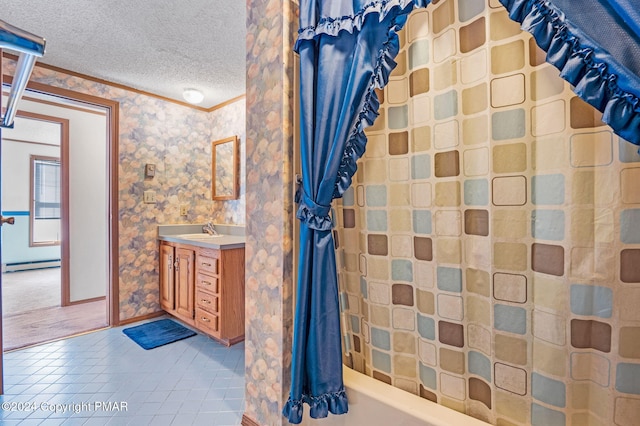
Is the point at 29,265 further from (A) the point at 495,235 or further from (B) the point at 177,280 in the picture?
(A) the point at 495,235

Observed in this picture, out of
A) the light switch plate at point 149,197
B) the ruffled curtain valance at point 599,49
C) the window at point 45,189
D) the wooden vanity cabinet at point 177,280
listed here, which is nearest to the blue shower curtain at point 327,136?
the ruffled curtain valance at point 599,49

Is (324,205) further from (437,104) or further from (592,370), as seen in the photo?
(592,370)

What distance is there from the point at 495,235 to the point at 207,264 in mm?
2235

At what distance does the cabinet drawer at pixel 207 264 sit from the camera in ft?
8.00

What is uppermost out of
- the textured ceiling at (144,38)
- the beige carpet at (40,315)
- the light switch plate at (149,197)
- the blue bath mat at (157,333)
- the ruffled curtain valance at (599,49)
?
the textured ceiling at (144,38)

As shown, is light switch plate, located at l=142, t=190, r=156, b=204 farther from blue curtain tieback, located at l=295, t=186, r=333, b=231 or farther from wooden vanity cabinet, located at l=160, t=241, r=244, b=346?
blue curtain tieback, located at l=295, t=186, r=333, b=231

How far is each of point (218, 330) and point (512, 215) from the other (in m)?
2.30

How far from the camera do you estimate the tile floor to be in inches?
64.3

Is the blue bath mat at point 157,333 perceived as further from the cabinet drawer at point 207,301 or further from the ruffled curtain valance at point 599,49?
the ruffled curtain valance at point 599,49

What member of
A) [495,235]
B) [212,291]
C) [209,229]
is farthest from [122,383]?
[495,235]

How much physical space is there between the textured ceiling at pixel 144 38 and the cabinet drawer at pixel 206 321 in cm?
212

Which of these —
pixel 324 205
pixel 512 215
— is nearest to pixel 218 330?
pixel 324 205

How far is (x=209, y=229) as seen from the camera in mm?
3291

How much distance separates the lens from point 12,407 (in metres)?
1.69
